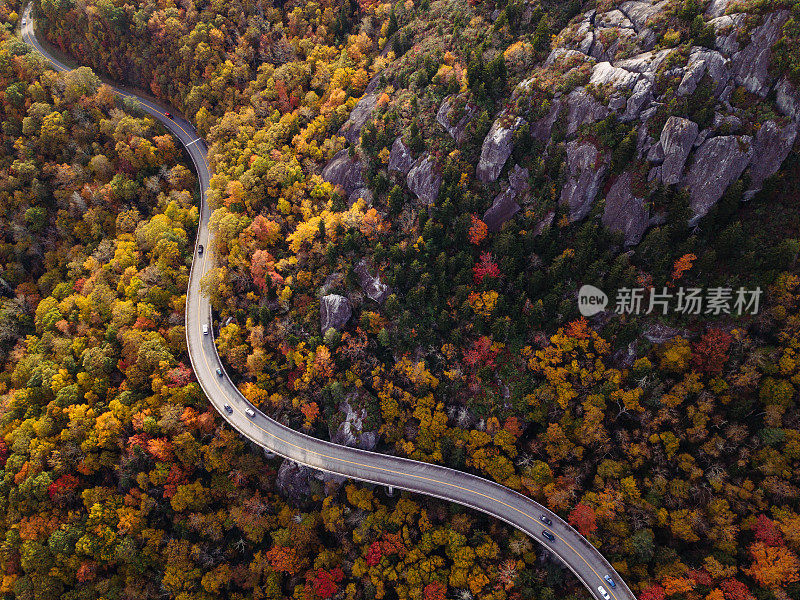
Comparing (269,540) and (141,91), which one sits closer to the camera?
(269,540)

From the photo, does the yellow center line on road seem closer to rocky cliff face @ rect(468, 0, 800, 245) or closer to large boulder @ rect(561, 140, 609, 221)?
rocky cliff face @ rect(468, 0, 800, 245)

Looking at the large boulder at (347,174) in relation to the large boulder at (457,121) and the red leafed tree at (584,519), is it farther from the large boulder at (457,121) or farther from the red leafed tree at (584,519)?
the red leafed tree at (584,519)

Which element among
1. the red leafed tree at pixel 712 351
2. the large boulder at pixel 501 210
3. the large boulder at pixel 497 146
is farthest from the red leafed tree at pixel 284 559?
the large boulder at pixel 497 146

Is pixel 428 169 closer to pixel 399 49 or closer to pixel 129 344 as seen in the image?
pixel 399 49

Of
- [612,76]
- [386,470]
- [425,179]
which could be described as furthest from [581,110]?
A: [386,470]

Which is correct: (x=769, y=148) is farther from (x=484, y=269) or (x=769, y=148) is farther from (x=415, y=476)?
(x=415, y=476)

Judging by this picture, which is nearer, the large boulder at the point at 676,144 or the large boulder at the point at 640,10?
the large boulder at the point at 676,144

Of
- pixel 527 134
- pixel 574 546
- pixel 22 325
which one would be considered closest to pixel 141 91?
pixel 22 325
